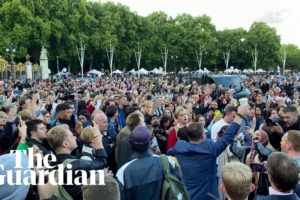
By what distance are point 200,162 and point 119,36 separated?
68.7 metres

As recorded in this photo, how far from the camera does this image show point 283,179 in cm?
366

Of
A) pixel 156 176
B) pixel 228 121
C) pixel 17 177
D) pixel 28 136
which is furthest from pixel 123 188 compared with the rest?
pixel 228 121

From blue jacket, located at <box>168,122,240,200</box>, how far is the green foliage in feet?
145

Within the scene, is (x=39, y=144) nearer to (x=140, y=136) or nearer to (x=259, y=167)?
(x=140, y=136)

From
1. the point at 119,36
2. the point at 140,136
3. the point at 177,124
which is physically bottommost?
the point at 177,124

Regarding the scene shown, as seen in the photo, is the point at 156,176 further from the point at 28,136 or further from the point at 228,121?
the point at 228,121

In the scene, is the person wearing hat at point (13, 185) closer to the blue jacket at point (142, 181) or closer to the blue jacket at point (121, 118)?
the blue jacket at point (142, 181)

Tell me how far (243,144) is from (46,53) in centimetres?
5024

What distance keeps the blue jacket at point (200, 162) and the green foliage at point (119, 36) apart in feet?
145

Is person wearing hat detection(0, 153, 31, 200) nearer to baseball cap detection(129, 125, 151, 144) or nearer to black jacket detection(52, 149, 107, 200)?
black jacket detection(52, 149, 107, 200)

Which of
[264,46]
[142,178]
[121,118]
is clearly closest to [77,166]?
[142,178]

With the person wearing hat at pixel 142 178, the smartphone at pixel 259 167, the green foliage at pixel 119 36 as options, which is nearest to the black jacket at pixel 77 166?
the person wearing hat at pixel 142 178

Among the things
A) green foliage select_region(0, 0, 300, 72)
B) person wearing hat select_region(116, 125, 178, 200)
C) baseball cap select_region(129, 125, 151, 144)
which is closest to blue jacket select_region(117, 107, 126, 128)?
baseball cap select_region(129, 125, 151, 144)

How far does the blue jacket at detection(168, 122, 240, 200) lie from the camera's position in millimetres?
5445
